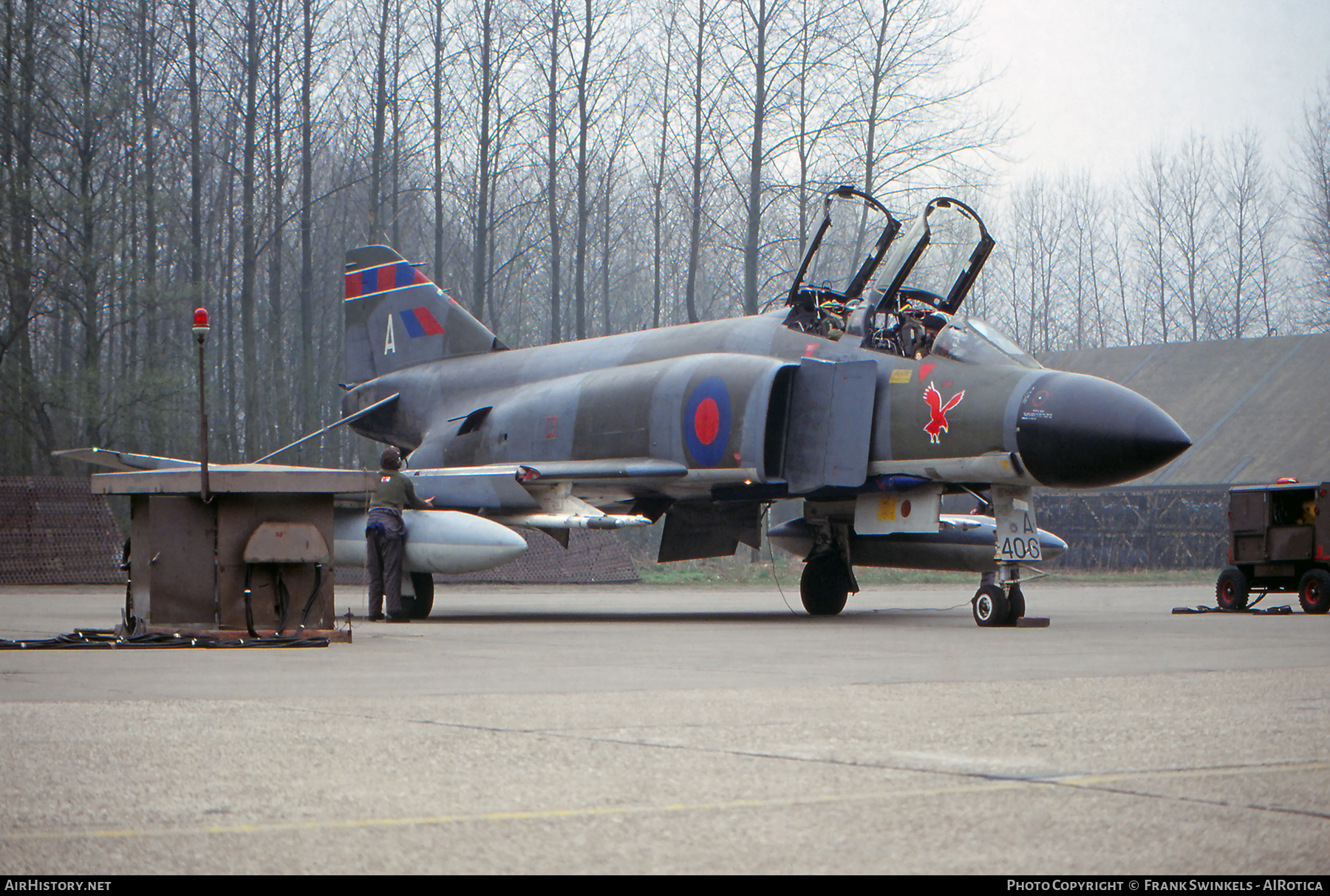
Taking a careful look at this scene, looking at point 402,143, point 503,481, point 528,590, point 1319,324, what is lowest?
point 528,590

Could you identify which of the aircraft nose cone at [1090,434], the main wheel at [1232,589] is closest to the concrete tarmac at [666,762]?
the aircraft nose cone at [1090,434]

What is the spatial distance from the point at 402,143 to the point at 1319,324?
30131mm

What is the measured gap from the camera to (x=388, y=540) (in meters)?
12.9

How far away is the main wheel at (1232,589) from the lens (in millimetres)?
15117

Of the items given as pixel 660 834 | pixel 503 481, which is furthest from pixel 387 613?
pixel 660 834

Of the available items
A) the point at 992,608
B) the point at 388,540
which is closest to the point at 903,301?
the point at 992,608

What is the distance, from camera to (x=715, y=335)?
546 inches

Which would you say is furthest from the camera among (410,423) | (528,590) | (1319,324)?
(1319,324)

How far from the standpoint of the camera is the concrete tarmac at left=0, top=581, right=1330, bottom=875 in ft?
9.58

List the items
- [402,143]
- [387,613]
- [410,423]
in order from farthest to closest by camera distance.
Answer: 1. [402,143]
2. [410,423]
3. [387,613]

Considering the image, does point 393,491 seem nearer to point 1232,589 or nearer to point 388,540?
point 388,540

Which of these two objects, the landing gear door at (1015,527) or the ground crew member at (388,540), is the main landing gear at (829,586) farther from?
the ground crew member at (388,540)

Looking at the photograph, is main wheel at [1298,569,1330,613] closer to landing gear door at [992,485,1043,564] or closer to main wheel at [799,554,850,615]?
landing gear door at [992,485,1043,564]
